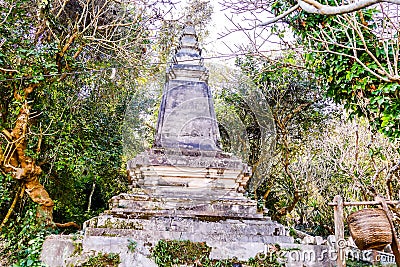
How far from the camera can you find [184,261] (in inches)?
168

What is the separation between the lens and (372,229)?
→ 3.36 meters

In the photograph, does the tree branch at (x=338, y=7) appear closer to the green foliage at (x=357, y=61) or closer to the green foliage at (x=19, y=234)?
the green foliage at (x=357, y=61)

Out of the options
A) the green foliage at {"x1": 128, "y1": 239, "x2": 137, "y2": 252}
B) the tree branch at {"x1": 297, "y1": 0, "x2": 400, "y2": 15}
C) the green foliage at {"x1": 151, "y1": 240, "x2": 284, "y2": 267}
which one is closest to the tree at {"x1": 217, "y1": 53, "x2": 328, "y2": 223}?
the green foliage at {"x1": 151, "y1": 240, "x2": 284, "y2": 267}

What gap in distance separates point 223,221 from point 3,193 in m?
5.06

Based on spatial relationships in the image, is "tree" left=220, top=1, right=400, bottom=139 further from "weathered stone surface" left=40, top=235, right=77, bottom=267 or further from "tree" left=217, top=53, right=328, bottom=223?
"tree" left=217, top=53, right=328, bottom=223

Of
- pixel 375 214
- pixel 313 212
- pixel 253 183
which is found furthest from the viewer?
pixel 313 212

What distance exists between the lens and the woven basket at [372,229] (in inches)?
132

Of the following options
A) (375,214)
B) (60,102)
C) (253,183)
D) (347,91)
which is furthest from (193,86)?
(253,183)

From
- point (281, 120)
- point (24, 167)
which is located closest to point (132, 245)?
point (24, 167)

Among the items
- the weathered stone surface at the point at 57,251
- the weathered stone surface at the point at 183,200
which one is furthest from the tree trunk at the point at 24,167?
the weathered stone surface at the point at 57,251

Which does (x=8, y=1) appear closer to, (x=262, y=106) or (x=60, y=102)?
(x=60, y=102)

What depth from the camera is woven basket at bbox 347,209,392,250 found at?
3.36 metres

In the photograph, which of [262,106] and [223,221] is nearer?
[223,221]

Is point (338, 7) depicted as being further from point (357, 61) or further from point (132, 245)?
point (132, 245)
